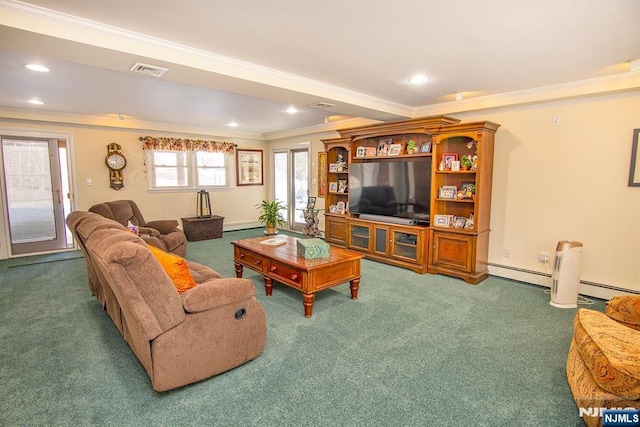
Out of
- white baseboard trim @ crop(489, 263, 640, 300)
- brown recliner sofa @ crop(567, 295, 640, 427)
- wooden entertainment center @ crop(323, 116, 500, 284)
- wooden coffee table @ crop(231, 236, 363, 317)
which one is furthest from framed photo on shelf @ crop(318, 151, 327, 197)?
brown recliner sofa @ crop(567, 295, 640, 427)

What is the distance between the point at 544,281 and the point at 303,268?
3.12m

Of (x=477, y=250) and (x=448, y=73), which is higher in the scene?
(x=448, y=73)

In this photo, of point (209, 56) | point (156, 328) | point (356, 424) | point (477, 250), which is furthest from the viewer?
point (477, 250)

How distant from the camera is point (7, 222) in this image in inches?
211

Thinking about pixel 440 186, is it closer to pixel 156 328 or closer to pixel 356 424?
pixel 356 424

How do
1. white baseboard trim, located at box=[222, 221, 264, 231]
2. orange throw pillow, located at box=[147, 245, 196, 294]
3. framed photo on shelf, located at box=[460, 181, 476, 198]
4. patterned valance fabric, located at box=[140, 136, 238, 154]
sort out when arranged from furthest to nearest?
1. white baseboard trim, located at box=[222, 221, 264, 231]
2. patterned valance fabric, located at box=[140, 136, 238, 154]
3. framed photo on shelf, located at box=[460, 181, 476, 198]
4. orange throw pillow, located at box=[147, 245, 196, 294]

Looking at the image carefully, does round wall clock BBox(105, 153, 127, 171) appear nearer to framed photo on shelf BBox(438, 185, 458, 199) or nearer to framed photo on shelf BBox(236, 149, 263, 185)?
framed photo on shelf BBox(236, 149, 263, 185)

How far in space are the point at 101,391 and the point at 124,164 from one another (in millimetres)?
5304

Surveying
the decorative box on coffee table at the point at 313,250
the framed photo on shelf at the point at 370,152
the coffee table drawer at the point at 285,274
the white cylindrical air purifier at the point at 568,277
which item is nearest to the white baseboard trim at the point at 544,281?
the white cylindrical air purifier at the point at 568,277

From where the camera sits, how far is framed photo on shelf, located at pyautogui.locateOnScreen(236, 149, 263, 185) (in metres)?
8.06

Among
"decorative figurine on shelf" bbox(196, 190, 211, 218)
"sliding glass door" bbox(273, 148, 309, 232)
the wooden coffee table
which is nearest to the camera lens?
the wooden coffee table

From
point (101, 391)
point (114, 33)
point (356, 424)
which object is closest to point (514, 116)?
point (356, 424)

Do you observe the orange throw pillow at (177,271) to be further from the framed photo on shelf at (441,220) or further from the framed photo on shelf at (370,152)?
the framed photo on shelf at (370,152)

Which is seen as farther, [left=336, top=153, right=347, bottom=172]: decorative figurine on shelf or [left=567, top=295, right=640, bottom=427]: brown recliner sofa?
[left=336, top=153, right=347, bottom=172]: decorative figurine on shelf
